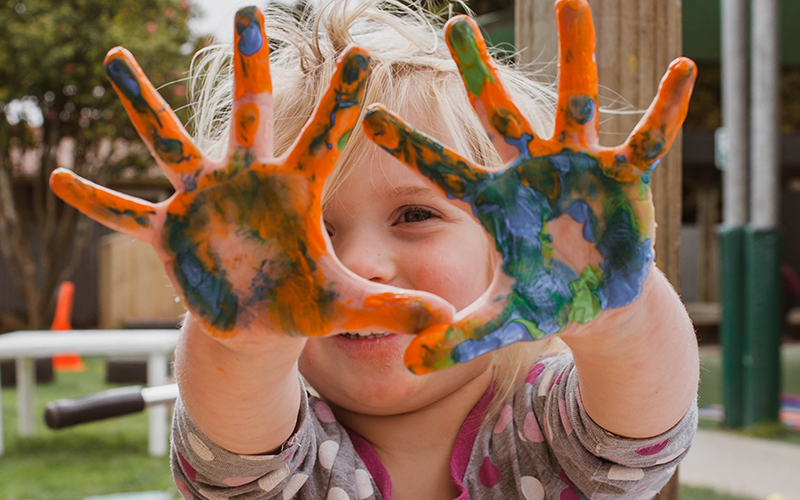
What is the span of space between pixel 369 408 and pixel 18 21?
11.6 m

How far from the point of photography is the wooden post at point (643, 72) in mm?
1400

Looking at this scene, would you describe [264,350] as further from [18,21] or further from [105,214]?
[18,21]

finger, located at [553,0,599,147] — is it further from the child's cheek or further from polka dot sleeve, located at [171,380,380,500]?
polka dot sleeve, located at [171,380,380,500]

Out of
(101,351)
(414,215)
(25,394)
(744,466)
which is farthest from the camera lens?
(25,394)

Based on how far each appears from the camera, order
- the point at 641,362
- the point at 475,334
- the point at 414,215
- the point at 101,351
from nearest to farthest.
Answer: the point at 475,334 → the point at 641,362 → the point at 414,215 → the point at 101,351

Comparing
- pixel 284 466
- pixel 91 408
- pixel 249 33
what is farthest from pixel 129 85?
pixel 91 408

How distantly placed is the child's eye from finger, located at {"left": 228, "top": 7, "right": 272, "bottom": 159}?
40cm

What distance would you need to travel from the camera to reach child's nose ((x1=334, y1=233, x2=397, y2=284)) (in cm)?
107

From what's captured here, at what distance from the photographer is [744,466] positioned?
4160 millimetres

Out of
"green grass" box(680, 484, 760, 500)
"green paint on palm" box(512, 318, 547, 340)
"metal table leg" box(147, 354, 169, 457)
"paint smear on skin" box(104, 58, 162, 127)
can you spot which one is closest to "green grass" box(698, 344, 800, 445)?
"green grass" box(680, 484, 760, 500)

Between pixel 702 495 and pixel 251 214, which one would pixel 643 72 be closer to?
pixel 251 214

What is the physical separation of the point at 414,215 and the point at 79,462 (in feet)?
14.1

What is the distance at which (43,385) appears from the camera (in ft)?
22.9

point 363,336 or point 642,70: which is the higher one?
point 642,70
